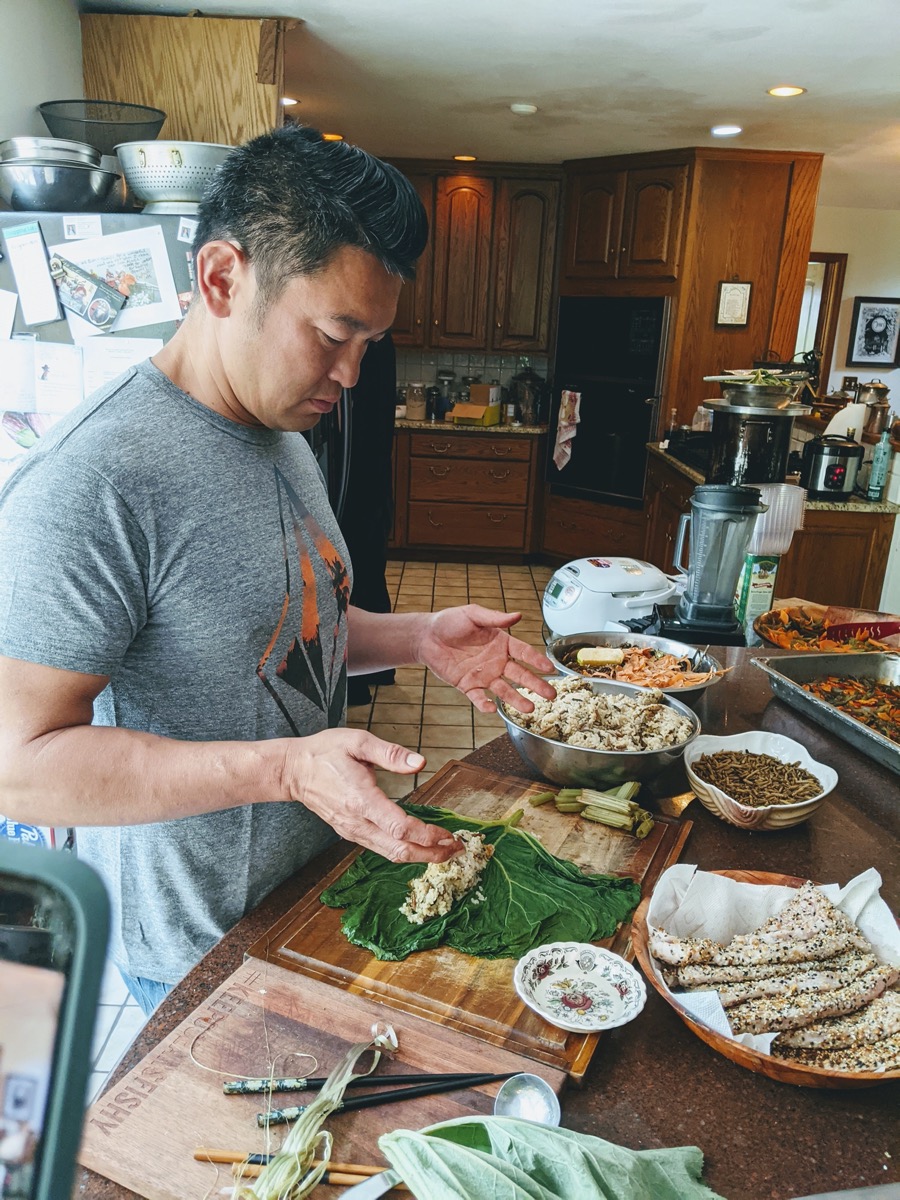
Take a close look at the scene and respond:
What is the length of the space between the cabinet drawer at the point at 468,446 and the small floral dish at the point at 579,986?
5.73 metres

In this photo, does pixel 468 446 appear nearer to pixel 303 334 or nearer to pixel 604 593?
pixel 604 593

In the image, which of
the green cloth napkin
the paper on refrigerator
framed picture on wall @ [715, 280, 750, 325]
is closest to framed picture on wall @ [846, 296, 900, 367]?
framed picture on wall @ [715, 280, 750, 325]

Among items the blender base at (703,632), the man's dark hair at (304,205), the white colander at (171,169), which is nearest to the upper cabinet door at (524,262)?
the white colander at (171,169)

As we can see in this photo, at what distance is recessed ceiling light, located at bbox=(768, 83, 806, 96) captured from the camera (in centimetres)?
409

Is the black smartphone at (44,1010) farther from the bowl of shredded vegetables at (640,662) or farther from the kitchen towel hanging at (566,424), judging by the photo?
the kitchen towel hanging at (566,424)

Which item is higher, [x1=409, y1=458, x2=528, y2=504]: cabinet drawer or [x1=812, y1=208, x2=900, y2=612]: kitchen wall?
[x1=812, y1=208, x2=900, y2=612]: kitchen wall

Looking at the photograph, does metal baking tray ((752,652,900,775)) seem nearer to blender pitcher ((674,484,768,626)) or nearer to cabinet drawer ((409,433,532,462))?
blender pitcher ((674,484,768,626))

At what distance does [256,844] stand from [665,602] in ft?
6.75

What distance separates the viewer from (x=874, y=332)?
28.7 feet

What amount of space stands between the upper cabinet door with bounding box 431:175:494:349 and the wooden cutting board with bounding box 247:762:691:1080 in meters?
5.80

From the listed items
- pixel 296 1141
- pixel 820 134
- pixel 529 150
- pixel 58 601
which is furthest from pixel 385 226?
pixel 529 150

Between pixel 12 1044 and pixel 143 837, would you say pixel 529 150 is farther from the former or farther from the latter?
pixel 12 1044

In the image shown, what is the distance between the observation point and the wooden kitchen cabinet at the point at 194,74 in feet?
10.6

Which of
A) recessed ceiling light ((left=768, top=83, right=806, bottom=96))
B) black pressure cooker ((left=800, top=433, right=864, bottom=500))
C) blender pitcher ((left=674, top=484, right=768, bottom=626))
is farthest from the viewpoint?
recessed ceiling light ((left=768, top=83, right=806, bottom=96))
